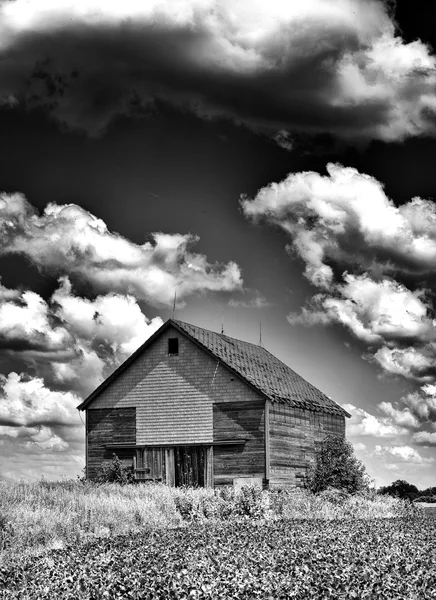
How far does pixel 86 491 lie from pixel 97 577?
58.2ft

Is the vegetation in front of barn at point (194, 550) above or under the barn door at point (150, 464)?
under

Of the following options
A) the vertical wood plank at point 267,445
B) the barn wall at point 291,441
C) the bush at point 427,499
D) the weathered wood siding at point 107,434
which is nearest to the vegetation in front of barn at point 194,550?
the vertical wood plank at point 267,445

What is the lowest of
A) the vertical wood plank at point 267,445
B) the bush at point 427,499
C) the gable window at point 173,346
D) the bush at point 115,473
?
the bush at point 427,499

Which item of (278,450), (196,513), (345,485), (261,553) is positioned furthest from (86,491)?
(261,553)

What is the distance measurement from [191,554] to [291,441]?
2492 centimetres

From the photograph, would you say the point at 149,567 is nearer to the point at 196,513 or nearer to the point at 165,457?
the point at 196,513

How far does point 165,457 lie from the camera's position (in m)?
39.1

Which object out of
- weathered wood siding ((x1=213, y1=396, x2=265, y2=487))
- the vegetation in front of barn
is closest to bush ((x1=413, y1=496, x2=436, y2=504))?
weathered wood siding ((x1=213, y1=396, x2=265, y2=487))

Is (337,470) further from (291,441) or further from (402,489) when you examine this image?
(402,489)

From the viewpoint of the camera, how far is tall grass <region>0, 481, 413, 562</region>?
2086 centimetres

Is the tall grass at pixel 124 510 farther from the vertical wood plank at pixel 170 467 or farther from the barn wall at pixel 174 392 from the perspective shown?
the barn wall at pixel 174 392

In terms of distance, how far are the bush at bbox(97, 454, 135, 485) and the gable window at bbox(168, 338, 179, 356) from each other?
19.6 ft

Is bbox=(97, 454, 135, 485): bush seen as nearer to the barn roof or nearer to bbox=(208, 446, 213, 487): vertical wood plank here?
the barn roof

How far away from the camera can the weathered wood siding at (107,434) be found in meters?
40.2
